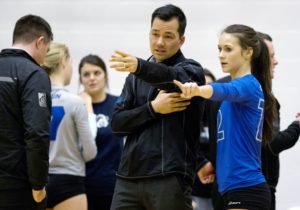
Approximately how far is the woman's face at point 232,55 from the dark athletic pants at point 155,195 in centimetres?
67

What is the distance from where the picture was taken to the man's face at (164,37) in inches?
134

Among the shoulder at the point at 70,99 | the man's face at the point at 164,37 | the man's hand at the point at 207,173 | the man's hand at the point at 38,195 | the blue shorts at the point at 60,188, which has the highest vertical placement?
the man's face at the point at 164,37

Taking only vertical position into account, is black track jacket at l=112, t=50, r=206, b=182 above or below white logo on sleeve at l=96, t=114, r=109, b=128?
above

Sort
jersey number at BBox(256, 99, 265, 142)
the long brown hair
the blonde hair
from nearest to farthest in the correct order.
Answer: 1. jersey number at BBox(256, 99, 265, 142)
2. the long brown hair
3. the blonde hair

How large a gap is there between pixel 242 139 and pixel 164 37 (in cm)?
68

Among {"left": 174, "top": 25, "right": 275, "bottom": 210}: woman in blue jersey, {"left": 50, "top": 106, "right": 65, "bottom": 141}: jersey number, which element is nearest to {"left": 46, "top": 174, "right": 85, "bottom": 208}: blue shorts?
{"left": 50, "top": 106, "right": 65, "bottom": 141}: jersey number

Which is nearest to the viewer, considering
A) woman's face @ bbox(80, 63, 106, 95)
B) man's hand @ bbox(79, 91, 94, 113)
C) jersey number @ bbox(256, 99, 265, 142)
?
jersey number @ bbox(256, 99, 265, 142)

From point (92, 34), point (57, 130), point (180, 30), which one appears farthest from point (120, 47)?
point (180, 30)

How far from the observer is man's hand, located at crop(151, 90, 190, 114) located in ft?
10.6

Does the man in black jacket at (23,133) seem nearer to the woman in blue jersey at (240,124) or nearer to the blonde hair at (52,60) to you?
the woman in blue jersey at (240,124)

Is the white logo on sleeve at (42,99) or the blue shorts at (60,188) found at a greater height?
the white logo on sleeve at (42,99)

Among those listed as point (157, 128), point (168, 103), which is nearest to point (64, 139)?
point (157, 128)

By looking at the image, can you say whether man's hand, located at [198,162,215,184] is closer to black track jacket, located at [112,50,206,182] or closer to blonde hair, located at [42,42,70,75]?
black track jacket, located at [112,50,206,182]

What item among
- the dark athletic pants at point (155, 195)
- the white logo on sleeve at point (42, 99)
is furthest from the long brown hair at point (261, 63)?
the white logo on sleeve at point (42, 99)
